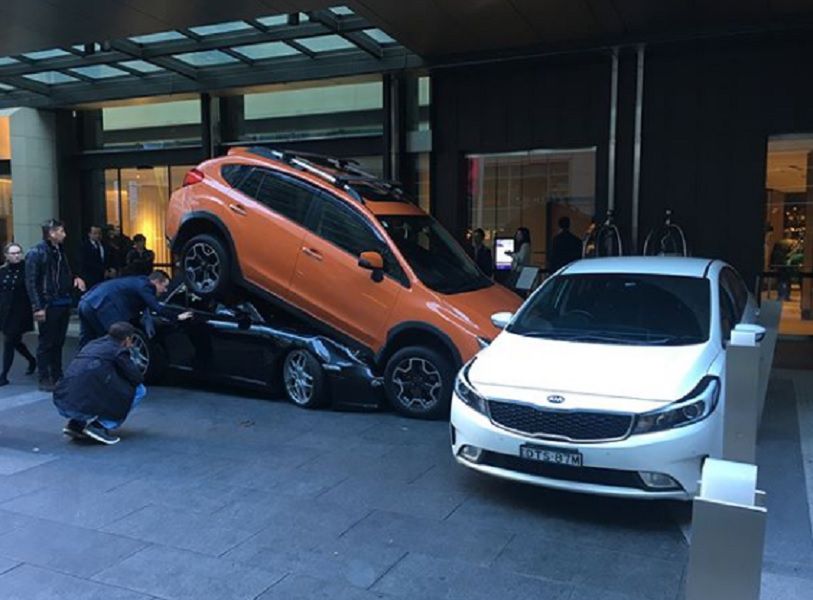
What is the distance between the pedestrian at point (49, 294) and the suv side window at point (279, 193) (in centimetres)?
225

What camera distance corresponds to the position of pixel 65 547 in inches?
168

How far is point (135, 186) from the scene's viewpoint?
667 inches

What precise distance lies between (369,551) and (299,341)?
11.8 ft

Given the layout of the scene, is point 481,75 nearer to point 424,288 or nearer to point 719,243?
point 719,243

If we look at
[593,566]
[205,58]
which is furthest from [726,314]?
[205,58]

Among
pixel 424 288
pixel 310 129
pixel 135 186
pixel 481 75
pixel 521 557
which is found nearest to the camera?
pixel 521 557

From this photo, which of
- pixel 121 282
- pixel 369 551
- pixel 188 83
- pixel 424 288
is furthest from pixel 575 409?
pixel 188 83

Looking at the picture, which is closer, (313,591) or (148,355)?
(313,591)

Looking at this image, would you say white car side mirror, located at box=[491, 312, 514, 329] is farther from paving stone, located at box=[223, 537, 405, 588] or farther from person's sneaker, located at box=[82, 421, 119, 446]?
person's sneaker, located at box=[82, 421, 119, 446]

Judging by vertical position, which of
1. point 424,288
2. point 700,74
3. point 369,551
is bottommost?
point 369,551

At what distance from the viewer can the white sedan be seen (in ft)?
14.1

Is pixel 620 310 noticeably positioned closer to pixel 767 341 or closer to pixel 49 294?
pixel 767 341

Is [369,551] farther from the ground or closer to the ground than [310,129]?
closer to the ground

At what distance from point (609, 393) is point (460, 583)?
1479 millimetres
